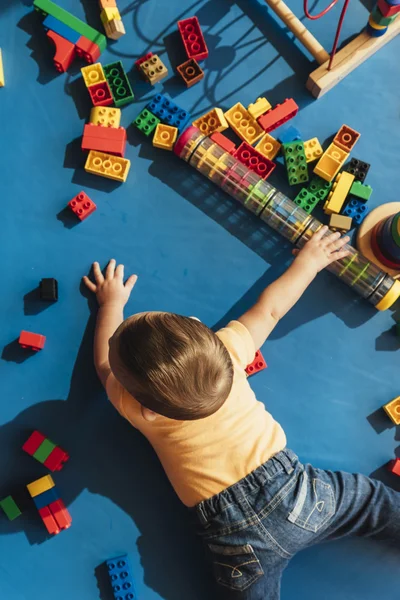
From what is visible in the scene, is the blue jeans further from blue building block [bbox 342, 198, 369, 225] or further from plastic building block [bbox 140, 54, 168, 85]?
plastic building block [bbox 140, 54, 168, 85]

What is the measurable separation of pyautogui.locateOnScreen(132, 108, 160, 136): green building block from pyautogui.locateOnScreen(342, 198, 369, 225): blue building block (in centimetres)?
41

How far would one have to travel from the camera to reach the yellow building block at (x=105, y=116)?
1.05 meters

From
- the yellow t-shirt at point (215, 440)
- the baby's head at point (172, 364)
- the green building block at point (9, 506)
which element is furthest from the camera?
the green building block at point (9, 506)

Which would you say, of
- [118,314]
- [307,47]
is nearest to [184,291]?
[118,314]

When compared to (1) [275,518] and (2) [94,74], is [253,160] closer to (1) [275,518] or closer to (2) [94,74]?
(2) [94,74]

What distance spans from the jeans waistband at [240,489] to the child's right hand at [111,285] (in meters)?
0.39

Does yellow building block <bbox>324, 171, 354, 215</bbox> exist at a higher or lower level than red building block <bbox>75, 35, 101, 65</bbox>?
higher

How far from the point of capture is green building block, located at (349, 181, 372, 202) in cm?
105

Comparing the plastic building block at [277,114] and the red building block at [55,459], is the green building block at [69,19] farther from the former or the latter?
the red building block at [55,459]

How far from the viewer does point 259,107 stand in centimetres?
107

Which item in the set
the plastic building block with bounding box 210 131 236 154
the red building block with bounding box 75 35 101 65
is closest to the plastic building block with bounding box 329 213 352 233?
the plastic building block with bounding box 210 131 236 154

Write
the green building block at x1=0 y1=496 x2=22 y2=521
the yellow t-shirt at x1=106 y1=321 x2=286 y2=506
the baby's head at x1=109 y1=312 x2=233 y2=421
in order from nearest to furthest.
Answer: the baby's head at x1=109 y1=312 x2=233 y2=421 < the yellow t-shirt at x1=106 y1=321 x2=286 y2=506 < the green building block at x1=0 y1=496 x2=22 y2=521

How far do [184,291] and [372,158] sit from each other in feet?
1.54

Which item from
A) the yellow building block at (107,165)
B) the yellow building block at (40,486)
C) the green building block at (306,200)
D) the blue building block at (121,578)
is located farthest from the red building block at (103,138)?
the blue building block at (121,578)
